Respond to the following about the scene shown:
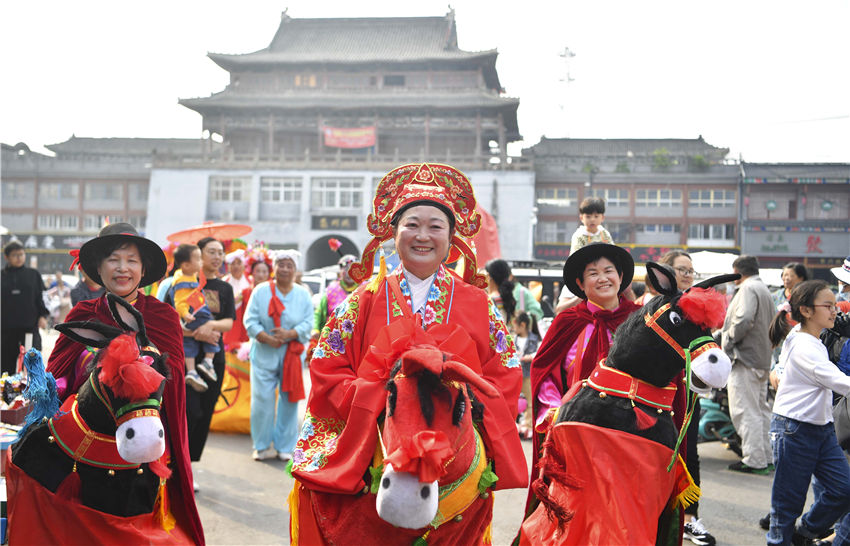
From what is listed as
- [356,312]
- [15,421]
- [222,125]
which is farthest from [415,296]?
[222,125]

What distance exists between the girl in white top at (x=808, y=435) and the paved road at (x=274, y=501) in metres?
0.57

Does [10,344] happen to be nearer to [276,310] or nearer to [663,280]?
[276,310]

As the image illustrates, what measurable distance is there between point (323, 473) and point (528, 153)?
36298 mm

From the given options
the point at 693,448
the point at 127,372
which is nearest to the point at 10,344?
the point at 127,372

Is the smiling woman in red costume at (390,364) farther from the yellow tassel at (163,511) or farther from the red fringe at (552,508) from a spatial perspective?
the yellow tassel at (163,511)

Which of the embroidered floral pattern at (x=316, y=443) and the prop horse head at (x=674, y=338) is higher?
the prop horse head at (x=674, y=338)

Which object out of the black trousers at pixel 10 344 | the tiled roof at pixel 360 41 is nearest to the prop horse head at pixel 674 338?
the black trousers at pixel 10 344

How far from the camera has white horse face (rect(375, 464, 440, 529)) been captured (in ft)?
6.44

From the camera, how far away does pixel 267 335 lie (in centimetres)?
639

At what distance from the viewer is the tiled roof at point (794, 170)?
33.4 meters

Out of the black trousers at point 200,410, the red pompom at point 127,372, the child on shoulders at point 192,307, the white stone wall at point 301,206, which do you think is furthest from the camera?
the white stone wall at point 301,206

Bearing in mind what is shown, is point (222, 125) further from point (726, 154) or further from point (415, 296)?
point (415, 296)

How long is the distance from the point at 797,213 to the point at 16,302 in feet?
116

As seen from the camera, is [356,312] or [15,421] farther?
[15,421]
